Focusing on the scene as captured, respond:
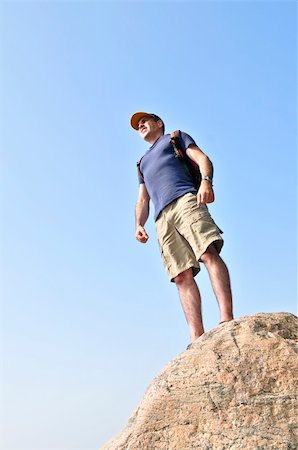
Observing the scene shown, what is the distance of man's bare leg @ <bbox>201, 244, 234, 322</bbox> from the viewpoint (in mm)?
4984

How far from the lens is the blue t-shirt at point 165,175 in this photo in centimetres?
573

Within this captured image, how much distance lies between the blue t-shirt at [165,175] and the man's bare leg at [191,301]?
2.52 feet

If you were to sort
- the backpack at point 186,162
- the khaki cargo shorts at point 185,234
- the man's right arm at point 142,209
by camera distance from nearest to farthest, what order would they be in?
the khaki cargo shorts at point 185,234 → the backpack at point 186,162 → the man's right arm at point 142,209

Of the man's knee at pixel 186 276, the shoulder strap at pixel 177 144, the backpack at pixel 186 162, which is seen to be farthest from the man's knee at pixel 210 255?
the shoulder strap at pixel 177 144

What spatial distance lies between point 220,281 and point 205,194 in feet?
2.83

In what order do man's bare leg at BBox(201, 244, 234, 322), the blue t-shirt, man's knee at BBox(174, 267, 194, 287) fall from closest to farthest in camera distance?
1. man's bare leg at BBox(201, 244, 234, 322)
2. man's knee at BBox(174, 267, 194, 287)
3. the blue t-shirt

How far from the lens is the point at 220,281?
5.04 metres

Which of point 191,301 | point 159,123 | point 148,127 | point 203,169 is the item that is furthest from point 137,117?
point 191,301

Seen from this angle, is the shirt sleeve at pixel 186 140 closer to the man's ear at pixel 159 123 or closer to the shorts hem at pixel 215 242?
the man's ear at pixel 159 123

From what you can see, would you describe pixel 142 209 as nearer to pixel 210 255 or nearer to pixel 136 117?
pixel 136 117

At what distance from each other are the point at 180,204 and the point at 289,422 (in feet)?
8.32

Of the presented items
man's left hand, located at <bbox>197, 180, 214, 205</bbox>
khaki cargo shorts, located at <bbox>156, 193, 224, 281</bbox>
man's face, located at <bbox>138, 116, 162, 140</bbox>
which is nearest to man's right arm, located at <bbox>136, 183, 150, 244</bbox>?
khaki cargo shorts, located at <bbox>156, 193, 224, 281</bbox>

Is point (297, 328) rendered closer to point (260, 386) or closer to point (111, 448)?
point (260, 386)

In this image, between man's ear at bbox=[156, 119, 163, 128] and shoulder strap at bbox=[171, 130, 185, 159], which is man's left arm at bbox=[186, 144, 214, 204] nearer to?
shoulder strap at bbox=[171, 130, 185, 159]
